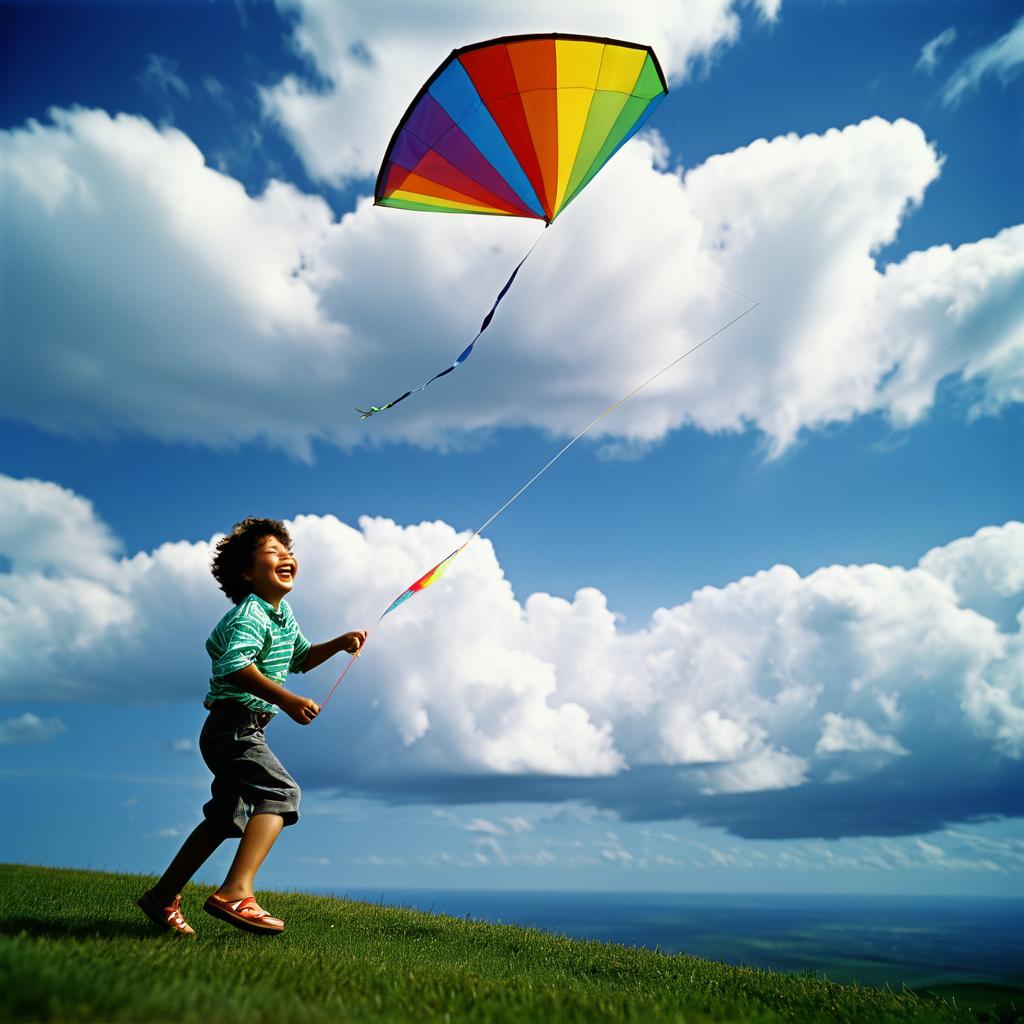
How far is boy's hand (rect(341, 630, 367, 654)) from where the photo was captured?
529cm

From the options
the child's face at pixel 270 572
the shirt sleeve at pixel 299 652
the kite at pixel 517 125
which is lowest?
the shirt sleeve at pixel 299 652

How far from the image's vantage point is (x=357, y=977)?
371 centimetres

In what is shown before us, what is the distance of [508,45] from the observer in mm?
6188

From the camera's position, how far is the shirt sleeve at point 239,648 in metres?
4.56

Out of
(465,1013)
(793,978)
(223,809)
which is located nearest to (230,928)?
(223,809)

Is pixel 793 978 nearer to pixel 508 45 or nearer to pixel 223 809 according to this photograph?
pixel 223 809

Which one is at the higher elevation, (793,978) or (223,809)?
(223,809)

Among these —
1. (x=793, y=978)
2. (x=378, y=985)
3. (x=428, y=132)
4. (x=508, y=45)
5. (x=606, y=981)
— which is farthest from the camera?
(x=428, y=132)

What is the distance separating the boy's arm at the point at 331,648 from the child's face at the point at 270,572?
1.44 feet

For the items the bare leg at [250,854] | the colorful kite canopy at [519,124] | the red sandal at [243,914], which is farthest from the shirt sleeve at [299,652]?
the colorful kite canopy at [519,124]

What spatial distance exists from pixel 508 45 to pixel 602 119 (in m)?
1.27

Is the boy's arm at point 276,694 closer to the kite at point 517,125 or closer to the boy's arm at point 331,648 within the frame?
the boy's arm at point 331,648

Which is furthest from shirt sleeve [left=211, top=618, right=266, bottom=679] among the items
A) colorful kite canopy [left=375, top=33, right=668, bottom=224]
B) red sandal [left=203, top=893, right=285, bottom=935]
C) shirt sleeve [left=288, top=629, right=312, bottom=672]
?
colorful kite canopy [left=375, top=33, right=668, bottom=224]

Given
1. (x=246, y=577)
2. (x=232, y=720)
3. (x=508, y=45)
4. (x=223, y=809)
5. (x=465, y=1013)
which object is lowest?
(x=465, y=1013)
